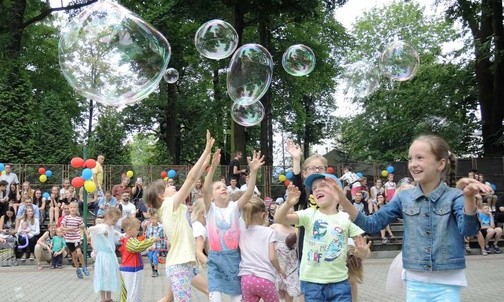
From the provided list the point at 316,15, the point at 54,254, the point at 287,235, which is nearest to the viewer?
the point at 287,235

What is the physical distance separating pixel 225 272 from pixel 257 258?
357mm

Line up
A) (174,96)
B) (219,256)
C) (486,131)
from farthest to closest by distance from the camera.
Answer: (174,96) → (486,131) → (219,256)

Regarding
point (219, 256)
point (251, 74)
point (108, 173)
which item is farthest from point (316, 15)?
point (219, 256)

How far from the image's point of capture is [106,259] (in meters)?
8.43

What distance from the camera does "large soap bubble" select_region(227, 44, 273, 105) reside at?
1086 centimetres

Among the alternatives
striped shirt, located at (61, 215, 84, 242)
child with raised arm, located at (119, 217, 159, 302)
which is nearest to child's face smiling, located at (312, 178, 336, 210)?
child with raised arm, located at (119, 217, 159, 302)

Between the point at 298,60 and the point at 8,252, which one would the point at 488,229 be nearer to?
the point at 298,60

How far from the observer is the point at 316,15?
24.1m

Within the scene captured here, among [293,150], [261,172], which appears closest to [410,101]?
[261,172]

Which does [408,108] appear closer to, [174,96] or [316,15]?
[316,15]

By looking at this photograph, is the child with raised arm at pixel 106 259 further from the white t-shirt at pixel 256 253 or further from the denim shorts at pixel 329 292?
the denim shorts at pixel 329 292

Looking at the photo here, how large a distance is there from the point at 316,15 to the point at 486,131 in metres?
9.39

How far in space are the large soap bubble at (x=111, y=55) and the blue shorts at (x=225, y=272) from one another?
323 cm

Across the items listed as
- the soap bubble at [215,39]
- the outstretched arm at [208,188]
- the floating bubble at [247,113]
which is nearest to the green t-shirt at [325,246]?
the outstretched arm at [208,188]
